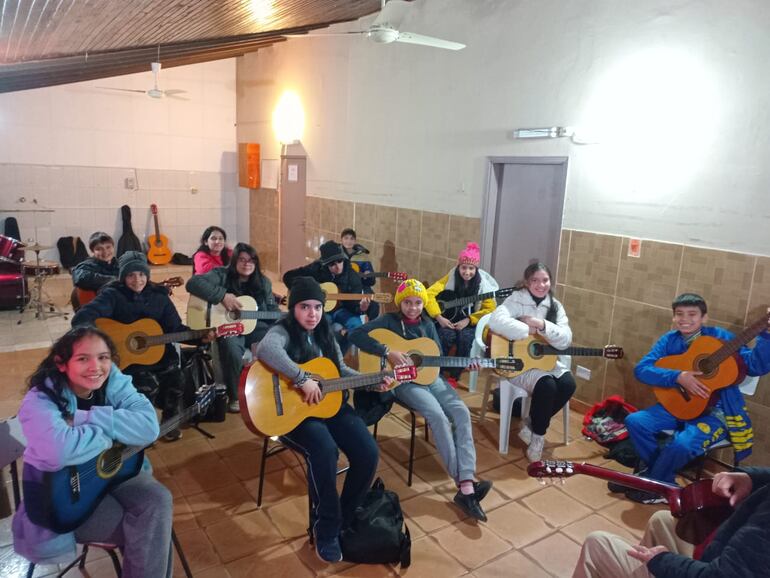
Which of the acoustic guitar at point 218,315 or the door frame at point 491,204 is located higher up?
the door frame at point 491,204

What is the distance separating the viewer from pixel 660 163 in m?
3.59

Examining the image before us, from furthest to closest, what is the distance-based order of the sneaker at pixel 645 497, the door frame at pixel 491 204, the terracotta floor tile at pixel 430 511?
the door frame at pixel 491 204
the sneaker at pixel 645 497
the terracotta floor tile at pixel 430 511

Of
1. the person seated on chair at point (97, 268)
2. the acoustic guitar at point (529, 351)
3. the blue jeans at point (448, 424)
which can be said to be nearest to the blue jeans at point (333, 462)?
the blue jeans at point (448, 424)

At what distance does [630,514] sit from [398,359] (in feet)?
4.96

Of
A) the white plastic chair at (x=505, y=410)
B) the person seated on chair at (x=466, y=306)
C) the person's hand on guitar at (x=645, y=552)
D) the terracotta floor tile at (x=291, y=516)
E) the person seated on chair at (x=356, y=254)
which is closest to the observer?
the person's hand on guitar at (x=645, y=552)

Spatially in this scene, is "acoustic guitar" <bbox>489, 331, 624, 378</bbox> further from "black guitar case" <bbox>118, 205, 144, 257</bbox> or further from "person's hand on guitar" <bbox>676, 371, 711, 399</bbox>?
"black guitar case" <bbox>118, 205, 144, 257</bbox>

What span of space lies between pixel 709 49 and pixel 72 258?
26.3 ft

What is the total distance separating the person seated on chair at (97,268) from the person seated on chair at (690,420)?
377 centimetres

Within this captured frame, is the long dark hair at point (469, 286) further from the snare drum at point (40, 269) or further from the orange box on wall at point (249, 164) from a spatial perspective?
the orange box on wall at point (249, 164)

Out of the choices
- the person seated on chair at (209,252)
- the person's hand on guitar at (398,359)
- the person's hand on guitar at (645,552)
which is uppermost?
the person seated on chair at (209,252)

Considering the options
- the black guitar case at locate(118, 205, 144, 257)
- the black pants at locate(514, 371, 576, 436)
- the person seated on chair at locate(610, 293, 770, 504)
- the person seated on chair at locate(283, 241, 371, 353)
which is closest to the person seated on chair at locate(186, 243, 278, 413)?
the person seated on chair at locate(283, 241, 371, 353)

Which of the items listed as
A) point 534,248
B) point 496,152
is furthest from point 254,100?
point 534,248

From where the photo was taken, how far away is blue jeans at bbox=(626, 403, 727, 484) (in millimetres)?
2896

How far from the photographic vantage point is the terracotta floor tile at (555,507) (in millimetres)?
2850
